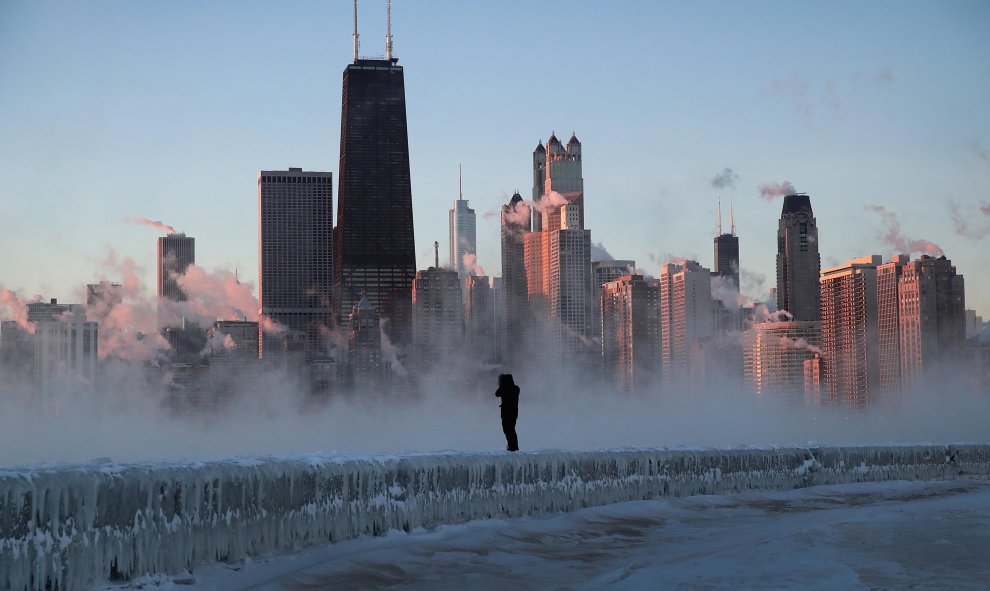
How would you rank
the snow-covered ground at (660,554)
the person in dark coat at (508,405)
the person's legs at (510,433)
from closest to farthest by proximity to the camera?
1. the snow-covered ground at (660,554)
2. the person's legs at (510,433)
3. the person in dark coat at (508,405)

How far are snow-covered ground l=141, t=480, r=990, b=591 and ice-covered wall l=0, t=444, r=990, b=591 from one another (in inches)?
11.1

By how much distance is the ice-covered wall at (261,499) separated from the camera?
1122 cm

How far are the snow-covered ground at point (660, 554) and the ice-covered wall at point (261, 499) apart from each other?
28cm

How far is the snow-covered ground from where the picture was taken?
12758 millimetres

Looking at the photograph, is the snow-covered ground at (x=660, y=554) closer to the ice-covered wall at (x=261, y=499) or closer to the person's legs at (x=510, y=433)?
the ice-covered wall at (x=261, y=499)

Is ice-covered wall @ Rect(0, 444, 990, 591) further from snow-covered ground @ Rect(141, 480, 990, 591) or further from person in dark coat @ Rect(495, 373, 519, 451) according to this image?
person in dark coat @ Rect(495, 373, 519, 451)

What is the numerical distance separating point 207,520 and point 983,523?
11596 mm

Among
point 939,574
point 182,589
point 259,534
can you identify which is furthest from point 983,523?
point 182,589

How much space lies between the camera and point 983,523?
18.7 m

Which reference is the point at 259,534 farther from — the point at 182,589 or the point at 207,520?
the point at 182,589

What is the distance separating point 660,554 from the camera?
50.5ft

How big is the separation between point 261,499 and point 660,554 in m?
4.86

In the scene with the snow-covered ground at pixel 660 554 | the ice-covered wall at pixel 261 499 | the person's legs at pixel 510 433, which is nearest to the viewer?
the ice-covered wall at pixel 261 499

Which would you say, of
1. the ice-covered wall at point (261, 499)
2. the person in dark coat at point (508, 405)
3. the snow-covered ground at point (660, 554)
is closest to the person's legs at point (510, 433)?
the person in dark coat at point (508, 405)
